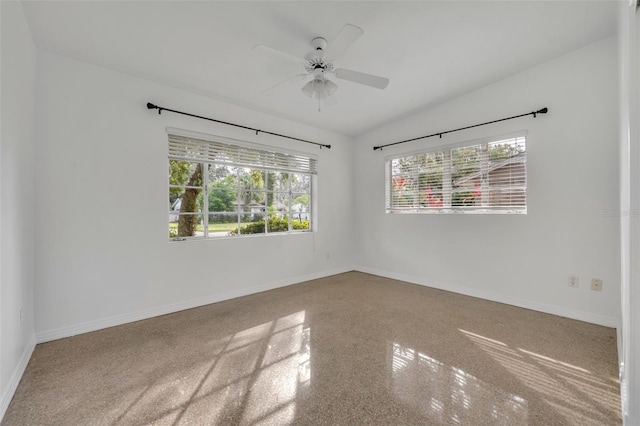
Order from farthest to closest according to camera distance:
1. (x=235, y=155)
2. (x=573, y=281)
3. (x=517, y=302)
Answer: (x=235, y=155) < (x=517, y=302) < (x=573, y=281)

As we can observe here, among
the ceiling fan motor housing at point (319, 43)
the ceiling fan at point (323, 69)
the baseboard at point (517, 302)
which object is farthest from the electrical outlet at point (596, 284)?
the ceiling fan motor housing at point (319, 43)

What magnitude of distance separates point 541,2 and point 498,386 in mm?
2817

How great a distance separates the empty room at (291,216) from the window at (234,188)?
3cm

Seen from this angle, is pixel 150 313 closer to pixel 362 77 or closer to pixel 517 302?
pixel 362 77

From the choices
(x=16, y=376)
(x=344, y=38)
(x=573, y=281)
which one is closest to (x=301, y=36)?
(x=344, y=38)

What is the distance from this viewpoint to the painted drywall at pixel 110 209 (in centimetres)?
241

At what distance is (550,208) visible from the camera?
2965 mm

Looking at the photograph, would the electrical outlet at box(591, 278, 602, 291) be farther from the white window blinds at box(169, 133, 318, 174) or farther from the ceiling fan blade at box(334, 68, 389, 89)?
the white window blinds at box(169, 133, 318, 174)

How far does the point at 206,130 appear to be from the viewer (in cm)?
332

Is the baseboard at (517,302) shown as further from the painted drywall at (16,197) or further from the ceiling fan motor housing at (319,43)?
the painted drywall at (16,197)

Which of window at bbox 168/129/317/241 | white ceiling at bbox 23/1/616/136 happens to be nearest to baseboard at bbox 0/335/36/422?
window at bbox 168/129/317/241

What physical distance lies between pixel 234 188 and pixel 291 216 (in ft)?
3.43

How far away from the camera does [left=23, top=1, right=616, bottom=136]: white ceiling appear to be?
2049 millimetres

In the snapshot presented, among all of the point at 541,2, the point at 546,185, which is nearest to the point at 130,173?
the point at 541,2
